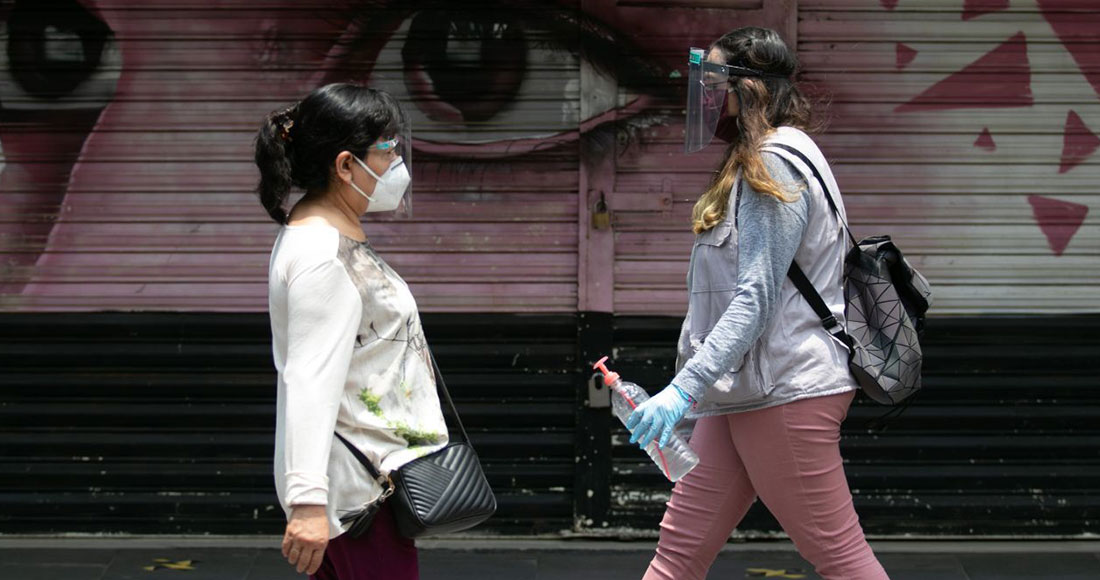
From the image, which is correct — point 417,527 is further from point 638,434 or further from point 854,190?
point 854,190

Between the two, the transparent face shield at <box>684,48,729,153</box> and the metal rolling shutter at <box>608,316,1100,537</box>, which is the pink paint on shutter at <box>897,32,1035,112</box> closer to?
the metal rolling shutter at <box>608,316,1100,537</box>

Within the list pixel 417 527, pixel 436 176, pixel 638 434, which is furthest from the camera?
pixel 436 176

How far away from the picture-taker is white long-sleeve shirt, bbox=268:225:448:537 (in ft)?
9.00

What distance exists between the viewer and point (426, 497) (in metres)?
2.88

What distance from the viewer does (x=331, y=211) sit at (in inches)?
118

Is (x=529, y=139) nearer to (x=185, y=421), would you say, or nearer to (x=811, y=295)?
(x=185, y=421)

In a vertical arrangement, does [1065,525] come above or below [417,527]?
below

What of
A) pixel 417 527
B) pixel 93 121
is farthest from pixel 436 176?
pixel 417 527

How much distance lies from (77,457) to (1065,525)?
163 inches

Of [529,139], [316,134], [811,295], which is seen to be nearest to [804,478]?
[811,295]

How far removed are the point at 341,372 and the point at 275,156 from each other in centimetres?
53

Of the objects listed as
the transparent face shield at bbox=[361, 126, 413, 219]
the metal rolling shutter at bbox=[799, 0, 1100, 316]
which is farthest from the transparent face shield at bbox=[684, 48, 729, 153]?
the metal rolling shutter at bbox=[799, 0, 1100, 316]

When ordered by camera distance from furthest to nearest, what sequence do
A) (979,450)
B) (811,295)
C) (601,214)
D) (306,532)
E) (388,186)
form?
(979,450) < (601,214) < (811,295) < (388,186) < (306,532)

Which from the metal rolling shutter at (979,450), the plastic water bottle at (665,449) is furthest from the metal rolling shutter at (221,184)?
the plastic water bottle at (665,449)
